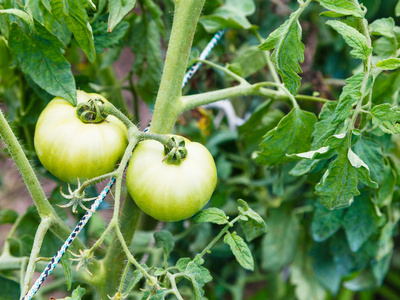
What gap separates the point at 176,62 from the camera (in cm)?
59

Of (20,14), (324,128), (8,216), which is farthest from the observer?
(8,216)

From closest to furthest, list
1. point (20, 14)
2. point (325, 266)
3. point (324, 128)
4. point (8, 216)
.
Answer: point (20, 14), point (324, 128), point (8, 216), point (325, 266)

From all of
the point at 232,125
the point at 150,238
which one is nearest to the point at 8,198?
the point at 150,238

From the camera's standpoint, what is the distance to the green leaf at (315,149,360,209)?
20.6 inches

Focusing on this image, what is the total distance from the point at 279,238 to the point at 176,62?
0.57 metres

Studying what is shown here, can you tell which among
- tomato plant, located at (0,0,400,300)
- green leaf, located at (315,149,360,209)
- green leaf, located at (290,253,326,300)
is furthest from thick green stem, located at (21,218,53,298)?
green leaf, located at (290,253,326,300)

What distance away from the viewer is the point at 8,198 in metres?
1.53

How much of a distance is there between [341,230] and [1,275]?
65 centimetres

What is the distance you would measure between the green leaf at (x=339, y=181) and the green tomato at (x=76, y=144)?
262 mm

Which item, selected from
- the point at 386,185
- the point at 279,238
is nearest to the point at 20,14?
the point at 386,185

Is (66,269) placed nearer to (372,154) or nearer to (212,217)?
(212,217)

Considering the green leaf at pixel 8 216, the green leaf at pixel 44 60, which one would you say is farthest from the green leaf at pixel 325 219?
the green leaf at pixel 8 216

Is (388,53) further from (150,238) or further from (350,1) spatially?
(150,238)

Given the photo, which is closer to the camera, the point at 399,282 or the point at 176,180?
the point at 176,180
